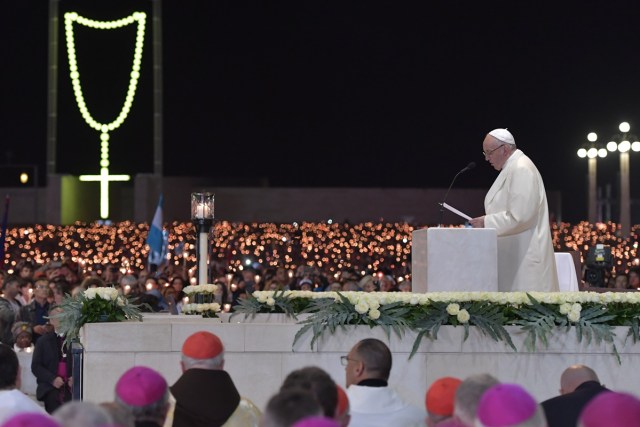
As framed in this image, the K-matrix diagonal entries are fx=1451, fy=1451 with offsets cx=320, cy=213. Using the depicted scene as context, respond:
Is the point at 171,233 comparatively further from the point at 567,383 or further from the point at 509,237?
the point at 567,383

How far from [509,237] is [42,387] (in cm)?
492

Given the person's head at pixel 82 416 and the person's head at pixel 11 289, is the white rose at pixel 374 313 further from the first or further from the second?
the person's head at pixel 11 289

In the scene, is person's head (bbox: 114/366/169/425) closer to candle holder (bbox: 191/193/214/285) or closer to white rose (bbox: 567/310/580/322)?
white rose (bbox: 567/310/580/322)

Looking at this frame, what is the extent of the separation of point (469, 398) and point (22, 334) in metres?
11.0

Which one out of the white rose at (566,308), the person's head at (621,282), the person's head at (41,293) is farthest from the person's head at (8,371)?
the person's head at (621,282)

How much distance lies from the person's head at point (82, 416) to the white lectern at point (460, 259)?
23.9 feet

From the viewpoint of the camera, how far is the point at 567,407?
8117 mm

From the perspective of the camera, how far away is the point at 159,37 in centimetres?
4225

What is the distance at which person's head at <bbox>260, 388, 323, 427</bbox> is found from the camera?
5395 mm

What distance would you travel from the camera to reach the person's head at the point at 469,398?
20.1ft

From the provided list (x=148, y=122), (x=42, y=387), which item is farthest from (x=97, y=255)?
(x=42, y=387)

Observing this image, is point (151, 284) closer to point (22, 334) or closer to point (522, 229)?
point (22, 334)

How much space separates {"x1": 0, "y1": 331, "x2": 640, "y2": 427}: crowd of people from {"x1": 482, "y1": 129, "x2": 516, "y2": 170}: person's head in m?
4.54

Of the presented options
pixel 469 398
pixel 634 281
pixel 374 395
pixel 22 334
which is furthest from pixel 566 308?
pixel 634 281
